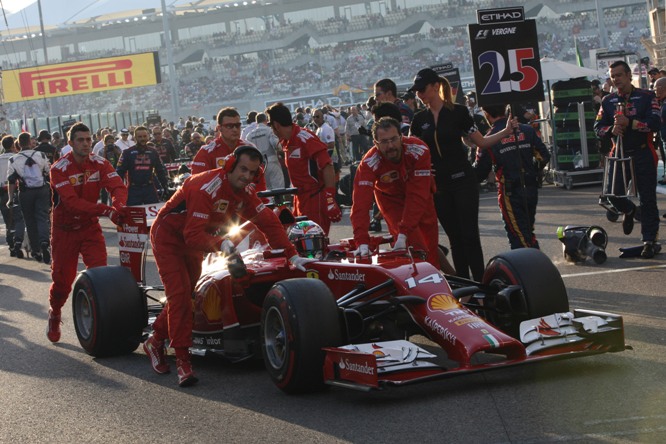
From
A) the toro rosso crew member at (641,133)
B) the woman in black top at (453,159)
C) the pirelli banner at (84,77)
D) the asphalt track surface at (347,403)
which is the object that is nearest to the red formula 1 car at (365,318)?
the asphalt track surface at (347,403)

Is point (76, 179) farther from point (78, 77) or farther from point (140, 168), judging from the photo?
point (78, 77)

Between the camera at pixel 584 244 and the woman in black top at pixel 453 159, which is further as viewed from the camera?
the camera at pixel 584 244

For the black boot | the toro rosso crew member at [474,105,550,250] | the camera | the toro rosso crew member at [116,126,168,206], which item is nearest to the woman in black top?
the toro rosso crew member at [474,105,550,250]

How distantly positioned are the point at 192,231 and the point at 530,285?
217 centimetres

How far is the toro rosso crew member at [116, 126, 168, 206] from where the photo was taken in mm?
15648

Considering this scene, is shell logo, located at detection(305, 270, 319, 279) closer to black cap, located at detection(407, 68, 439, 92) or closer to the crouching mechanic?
the crouching mechanic

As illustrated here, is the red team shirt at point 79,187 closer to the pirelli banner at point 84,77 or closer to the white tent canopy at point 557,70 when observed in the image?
the white tent canopy at point 557,70

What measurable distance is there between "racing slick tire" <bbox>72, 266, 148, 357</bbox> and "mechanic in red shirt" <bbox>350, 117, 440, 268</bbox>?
1872mm

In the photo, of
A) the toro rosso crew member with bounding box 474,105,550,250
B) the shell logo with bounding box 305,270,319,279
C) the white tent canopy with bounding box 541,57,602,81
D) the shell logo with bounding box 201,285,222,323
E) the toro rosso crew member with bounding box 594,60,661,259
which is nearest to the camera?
the shell logo with bounding box 305,270,319,279

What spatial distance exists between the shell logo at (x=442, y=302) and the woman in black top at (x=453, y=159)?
225 centimetres

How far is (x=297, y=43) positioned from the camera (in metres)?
78.9

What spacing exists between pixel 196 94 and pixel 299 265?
70.7 meters

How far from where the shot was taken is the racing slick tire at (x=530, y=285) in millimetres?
6824

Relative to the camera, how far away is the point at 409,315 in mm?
6695
